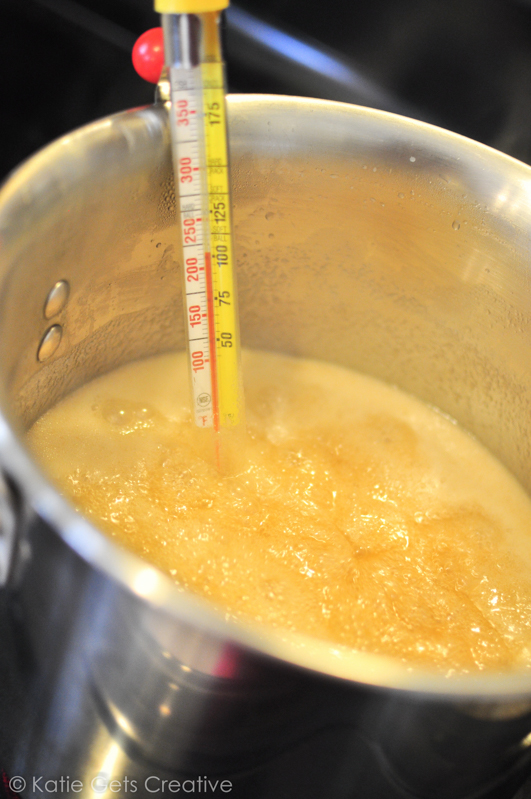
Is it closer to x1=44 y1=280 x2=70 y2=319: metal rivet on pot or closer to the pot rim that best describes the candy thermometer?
x1=44 y1=280 x2=70 y2=319: metal rivet on pot

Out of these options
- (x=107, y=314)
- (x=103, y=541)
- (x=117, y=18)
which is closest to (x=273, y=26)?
(x=117, y=18)

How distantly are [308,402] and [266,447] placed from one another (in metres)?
0.13

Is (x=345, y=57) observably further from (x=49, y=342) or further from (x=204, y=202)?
(x=49, y=342)

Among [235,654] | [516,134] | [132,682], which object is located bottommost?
[132,682]

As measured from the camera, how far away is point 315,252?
41.9 inches

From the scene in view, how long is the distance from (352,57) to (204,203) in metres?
0.49

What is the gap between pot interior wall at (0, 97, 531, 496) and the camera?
814mm

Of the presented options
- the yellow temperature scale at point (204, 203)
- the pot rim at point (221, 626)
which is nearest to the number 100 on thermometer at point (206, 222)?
the yellow temperature scale at point (204, 203)

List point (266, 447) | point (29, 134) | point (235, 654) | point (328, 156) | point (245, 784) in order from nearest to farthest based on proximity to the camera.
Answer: point (235, 654)
point (245, 784)
point (328, 156)
point (266, 447)
point (29, 134)

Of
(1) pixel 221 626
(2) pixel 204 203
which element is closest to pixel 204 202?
(2) pixel 204 203

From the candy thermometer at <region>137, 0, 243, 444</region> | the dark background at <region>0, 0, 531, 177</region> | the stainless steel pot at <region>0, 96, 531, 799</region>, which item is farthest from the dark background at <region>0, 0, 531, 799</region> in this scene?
the candy thermometer at <region>137, 0, 243, 444</region>

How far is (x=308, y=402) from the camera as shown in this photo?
3.79ft

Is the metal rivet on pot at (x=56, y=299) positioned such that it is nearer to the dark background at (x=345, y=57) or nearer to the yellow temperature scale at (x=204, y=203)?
the yellow temperature scale at (x=204, y=203)

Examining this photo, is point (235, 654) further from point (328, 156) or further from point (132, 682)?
point (328, 156)
